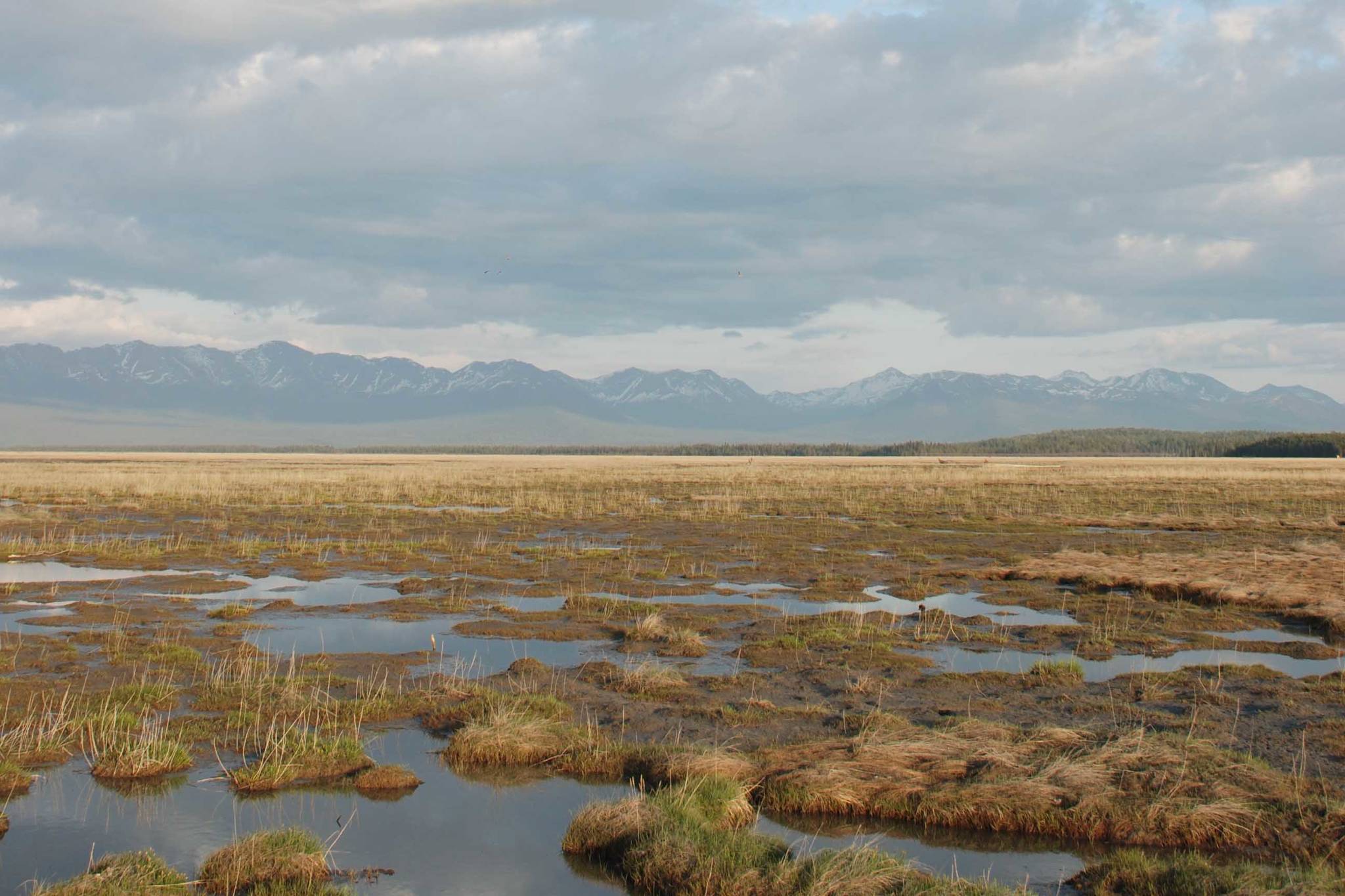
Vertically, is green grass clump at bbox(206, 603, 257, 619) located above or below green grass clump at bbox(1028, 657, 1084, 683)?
below

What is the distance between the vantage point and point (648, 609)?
2081cm

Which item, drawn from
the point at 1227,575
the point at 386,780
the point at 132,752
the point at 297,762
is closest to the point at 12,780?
the point at 132,752

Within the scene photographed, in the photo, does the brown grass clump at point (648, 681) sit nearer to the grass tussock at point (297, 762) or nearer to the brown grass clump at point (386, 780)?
the grass tussock at point (297, 762)

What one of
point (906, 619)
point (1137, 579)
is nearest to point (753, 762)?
point (906, 619)

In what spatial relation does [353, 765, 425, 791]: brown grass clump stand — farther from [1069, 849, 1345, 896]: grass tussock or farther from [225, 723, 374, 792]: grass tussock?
[1069, 849, 1345, 896]: grass tussock

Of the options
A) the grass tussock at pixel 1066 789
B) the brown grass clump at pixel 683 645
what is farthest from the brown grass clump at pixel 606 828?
the brown grass clump at pixel 683 645

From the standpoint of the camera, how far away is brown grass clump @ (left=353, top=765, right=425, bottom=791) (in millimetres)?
10594

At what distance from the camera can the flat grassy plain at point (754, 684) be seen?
9.40 metres

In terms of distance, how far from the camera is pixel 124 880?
7.88 m

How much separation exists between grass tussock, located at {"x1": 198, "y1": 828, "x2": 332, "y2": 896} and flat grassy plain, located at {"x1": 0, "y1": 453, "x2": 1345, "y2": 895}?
0.08 m

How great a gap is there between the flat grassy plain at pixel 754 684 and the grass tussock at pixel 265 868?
0.08 m

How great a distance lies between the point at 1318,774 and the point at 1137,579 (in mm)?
13867

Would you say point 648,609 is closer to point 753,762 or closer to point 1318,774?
point 753,762

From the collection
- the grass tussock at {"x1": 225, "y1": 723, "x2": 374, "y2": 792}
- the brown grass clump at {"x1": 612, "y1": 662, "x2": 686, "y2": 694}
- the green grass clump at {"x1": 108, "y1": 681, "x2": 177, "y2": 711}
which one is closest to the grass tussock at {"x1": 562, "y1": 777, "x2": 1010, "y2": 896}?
the grass tussock at {"x1": 225, "y1": 723, "x2": 374, "y2": 792}
